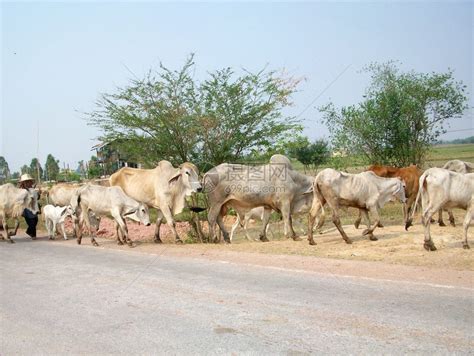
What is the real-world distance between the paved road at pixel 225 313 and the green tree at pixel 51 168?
39096 millimetres

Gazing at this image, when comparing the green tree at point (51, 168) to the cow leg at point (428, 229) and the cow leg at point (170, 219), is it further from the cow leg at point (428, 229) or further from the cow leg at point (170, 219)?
the cow leg at point (428, 229)

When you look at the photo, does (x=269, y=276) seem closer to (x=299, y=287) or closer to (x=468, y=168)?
(x=299, y=287)

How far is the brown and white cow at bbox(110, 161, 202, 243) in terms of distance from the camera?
13029 mm

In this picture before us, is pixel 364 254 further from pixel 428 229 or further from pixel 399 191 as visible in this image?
pixel 399 191

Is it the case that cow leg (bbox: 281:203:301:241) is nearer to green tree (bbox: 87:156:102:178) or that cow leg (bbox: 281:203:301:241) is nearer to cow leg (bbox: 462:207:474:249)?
cow leg (bbox: 462:207:474:249)

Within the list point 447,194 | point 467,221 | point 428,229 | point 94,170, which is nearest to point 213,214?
point 428,229

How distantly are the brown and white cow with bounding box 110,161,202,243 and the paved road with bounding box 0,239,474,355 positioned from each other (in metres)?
4.21

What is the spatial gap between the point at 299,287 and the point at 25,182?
497 inches

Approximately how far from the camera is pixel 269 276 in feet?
26.9

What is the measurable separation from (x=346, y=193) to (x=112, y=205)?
5.87m

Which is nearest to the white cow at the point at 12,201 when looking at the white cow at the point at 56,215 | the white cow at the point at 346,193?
the white cow at the point at 56,215

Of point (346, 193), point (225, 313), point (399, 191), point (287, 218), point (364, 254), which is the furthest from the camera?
point (287, 218)

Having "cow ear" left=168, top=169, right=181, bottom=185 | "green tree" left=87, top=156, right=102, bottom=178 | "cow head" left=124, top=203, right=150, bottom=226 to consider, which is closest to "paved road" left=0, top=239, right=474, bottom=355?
"cow head" left=124, top=203, right=150, bottom=226

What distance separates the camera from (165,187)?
1334 cm
